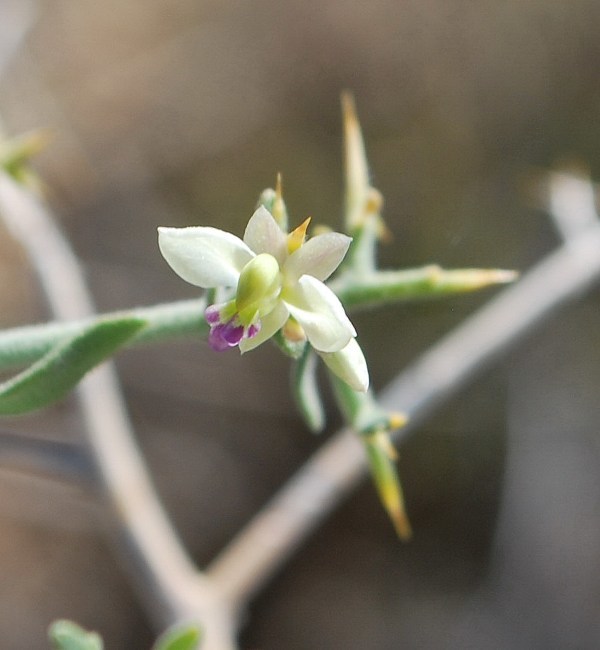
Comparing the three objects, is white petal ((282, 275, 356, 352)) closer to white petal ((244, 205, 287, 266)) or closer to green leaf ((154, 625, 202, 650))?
white petal ((244, 205, 287, 266))

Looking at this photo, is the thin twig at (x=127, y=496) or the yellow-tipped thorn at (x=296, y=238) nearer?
the yellow-tipped thorn at (x=296, y=238)

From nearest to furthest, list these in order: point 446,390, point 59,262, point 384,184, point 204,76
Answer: point 446,390 → point 59,262 → point 384,184 → point 204,76

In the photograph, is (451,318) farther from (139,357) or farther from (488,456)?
(139,357)

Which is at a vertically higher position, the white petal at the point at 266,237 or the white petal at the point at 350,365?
the white petal at the point at 266,237

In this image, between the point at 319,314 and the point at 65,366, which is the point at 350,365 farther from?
the point at 65,366

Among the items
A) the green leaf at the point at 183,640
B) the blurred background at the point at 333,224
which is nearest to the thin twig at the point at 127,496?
the green leaf at the point at 183,640

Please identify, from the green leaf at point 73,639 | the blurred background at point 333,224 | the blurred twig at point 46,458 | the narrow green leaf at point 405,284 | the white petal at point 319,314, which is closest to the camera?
the white petal at point 319,314

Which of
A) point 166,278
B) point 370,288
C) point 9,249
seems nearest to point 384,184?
point 166,278

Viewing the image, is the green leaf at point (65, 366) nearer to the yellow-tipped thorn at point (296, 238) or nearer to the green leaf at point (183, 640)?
the yellow-tipped thorn at point (296, 238)
